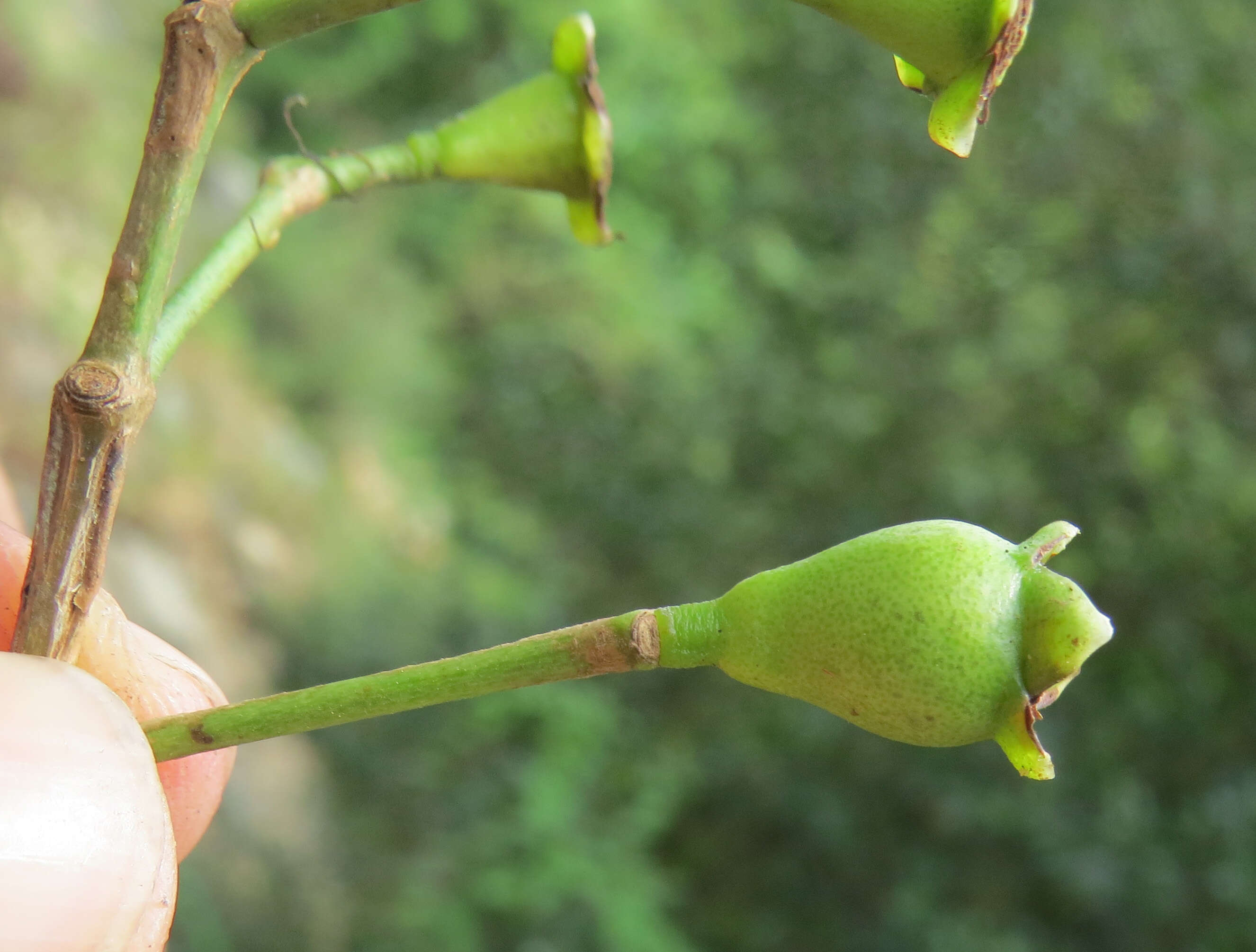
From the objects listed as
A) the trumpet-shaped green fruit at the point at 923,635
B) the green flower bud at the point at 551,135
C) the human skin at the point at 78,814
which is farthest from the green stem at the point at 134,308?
the trumpet-shaped green fruit at the point at 923,635

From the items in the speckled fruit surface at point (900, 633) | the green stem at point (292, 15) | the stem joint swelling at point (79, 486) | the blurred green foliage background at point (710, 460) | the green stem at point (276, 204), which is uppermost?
the green stem at point (292, 15)

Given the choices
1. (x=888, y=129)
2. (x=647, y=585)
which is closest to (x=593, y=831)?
(x=647, y=585)

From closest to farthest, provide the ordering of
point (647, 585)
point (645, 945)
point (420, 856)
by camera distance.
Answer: point (645, 945), point (420, 856), point (647, 585)

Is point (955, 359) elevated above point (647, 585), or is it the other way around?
point (955, 359)

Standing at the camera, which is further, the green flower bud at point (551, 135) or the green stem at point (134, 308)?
the green flower bud at point (551, 135)

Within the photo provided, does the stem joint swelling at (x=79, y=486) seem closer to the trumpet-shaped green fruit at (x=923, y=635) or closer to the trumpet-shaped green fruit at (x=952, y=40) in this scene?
the trumpet-shaped green fruit at (x=923, y=635)

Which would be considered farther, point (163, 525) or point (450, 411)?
point (450, 411)

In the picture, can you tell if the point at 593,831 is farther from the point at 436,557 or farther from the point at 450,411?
the point at 450,411

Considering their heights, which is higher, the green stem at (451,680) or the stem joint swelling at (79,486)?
the stem joint swelling at (79,486)
